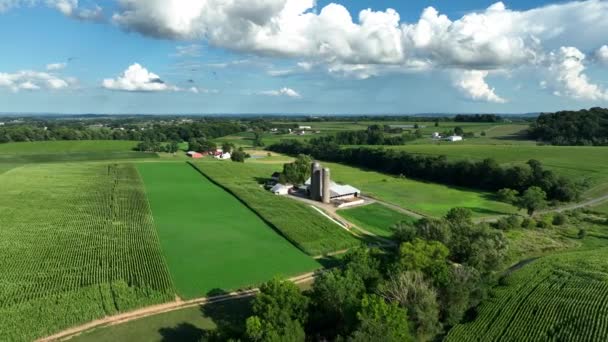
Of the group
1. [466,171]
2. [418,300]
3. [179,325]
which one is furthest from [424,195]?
[179,325]

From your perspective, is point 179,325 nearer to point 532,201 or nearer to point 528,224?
point 528,224

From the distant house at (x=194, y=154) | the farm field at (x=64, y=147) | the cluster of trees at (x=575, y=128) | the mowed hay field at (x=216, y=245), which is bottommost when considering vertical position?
the mowed hay field at (x=216, y=245)

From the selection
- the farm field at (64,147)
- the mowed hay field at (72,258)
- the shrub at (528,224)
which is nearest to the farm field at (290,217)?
the mowed hay field at (72,258)

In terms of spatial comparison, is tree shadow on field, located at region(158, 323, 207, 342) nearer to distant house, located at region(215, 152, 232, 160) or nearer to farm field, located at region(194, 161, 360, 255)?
farm field, located at region(194, 161, 360, 255)

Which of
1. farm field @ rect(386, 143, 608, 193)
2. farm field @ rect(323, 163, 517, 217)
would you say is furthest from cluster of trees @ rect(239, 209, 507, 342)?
farm field @ rect(386, 143, 608, 193)

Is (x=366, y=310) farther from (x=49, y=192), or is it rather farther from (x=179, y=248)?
(x=49, y=192)

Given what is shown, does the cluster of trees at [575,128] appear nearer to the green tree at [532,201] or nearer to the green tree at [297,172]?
the green tree at [532,201]

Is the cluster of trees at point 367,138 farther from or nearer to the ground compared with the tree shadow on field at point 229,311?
farther from the ground
